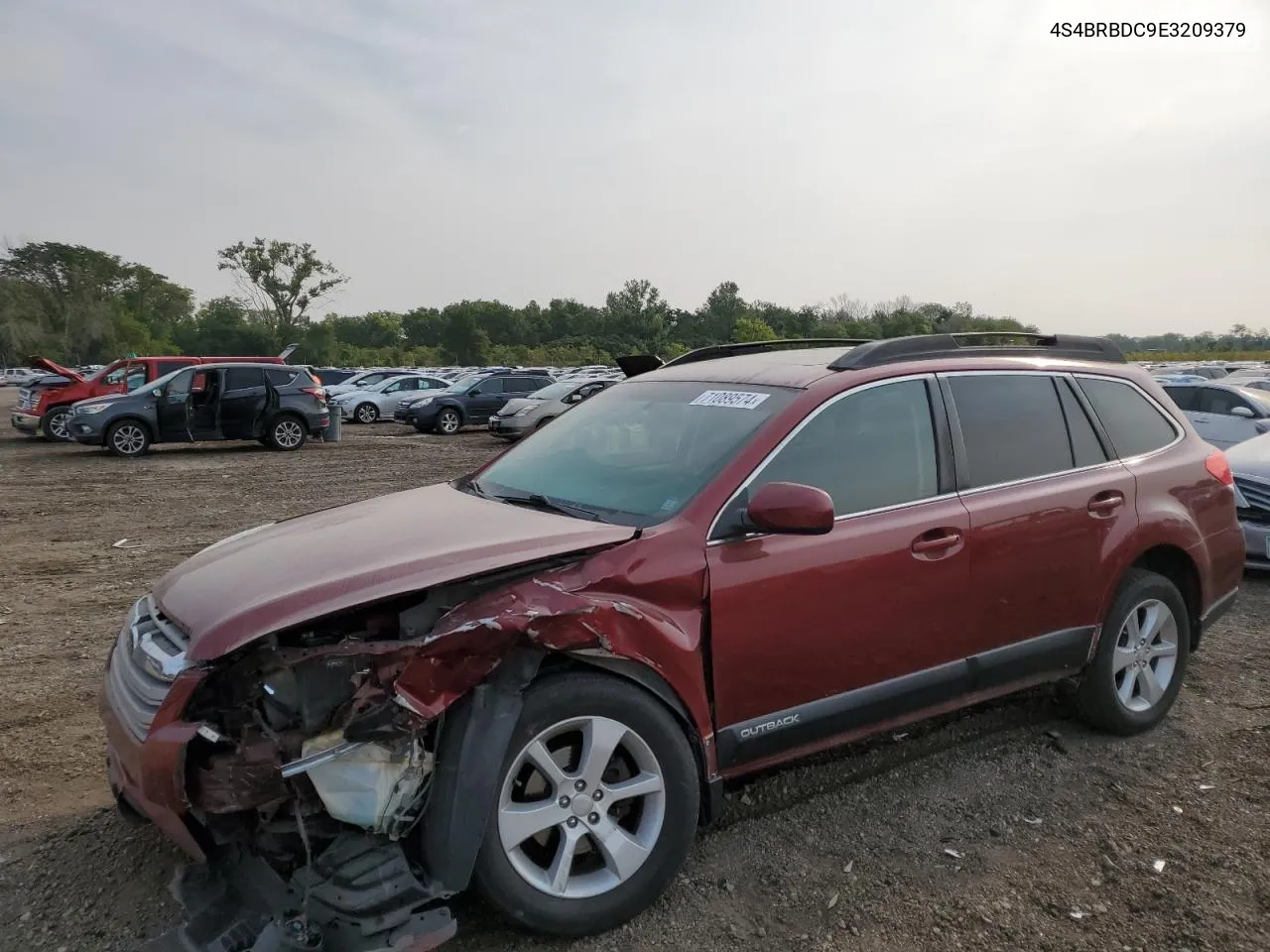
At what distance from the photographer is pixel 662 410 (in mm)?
3768

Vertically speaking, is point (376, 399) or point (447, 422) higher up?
point (376, 399)

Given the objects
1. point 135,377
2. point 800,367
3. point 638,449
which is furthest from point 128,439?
point 800,367

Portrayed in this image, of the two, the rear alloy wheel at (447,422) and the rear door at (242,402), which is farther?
the rear alloy wheel at (447,422)

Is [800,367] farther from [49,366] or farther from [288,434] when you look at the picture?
[49,366]

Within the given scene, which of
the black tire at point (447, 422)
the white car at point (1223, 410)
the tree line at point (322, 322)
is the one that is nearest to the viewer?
the white car at point (1223, 410)

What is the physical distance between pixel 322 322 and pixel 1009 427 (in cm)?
8062

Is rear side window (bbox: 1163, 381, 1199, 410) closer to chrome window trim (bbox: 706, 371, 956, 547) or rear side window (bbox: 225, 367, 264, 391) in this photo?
chrome window trim (bbox: 706, 371, 956, 547)

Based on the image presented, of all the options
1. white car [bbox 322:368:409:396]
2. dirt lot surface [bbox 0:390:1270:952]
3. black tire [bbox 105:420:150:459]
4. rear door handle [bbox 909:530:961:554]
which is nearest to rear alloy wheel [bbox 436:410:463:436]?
white car [bbox 322:368:409:396]

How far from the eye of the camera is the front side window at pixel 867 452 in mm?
3244

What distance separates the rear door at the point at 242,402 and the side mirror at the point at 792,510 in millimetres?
16643

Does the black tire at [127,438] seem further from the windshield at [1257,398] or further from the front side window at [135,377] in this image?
the windshield at [1257,398]

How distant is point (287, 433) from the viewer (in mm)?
18281

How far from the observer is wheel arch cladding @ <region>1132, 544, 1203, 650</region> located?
13.7 ft

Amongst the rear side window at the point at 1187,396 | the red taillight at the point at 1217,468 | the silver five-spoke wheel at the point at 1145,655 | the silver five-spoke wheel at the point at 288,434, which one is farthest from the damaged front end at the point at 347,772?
the silver five-spoke wheel at the point at 288,434
